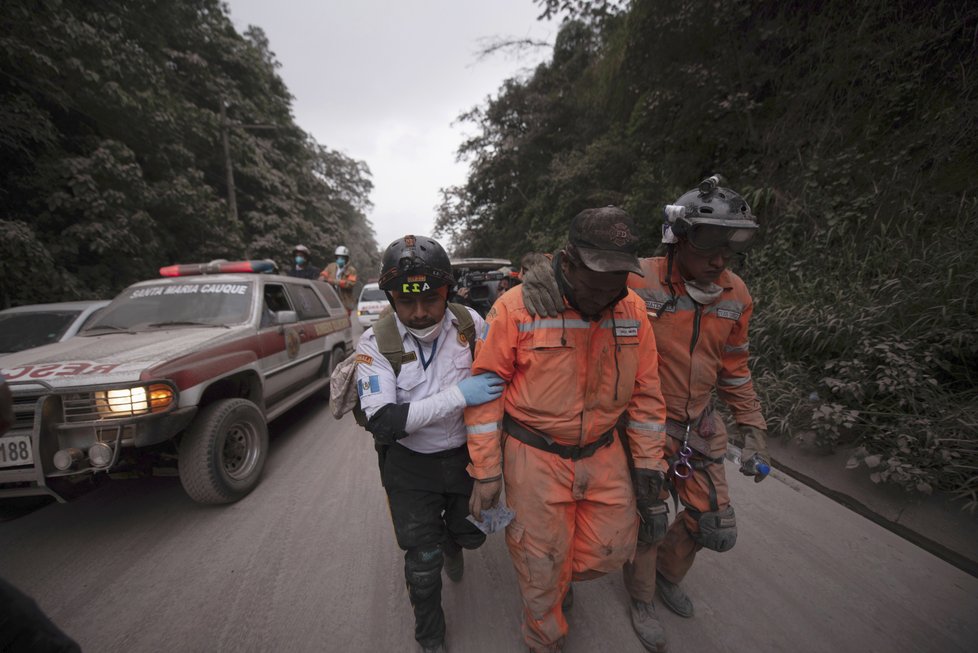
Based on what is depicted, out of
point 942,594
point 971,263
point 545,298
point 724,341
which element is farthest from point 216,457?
point 971,263

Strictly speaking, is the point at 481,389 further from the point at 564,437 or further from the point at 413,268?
the point at 413,268

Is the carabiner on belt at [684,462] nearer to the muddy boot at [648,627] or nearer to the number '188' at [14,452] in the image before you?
the muddy boot at [648,627]

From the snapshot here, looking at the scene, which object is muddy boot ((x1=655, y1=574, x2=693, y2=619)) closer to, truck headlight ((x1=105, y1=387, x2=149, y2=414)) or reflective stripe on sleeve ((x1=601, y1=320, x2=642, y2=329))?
reflective stripe on sleeve ((x1=601, y1=320, x2=642, y2=329))

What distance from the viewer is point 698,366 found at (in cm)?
176

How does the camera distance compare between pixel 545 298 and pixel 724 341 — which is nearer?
pixel 545 298

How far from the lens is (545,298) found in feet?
4.79

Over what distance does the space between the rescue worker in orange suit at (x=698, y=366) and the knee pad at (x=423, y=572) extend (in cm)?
104

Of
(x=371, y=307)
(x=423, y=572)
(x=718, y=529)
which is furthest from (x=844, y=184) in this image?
(x=371, y=307)

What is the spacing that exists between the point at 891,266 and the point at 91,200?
469 inches

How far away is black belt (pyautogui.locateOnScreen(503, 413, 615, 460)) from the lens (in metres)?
1.55

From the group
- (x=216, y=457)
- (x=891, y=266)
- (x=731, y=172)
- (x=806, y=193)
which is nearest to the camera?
(x=216, y=457)

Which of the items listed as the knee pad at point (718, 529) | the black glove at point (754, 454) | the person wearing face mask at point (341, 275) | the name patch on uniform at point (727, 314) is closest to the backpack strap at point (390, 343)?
the name patch on uniform at point (727, 314)

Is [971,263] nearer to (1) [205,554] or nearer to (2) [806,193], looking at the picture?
(2) [806,193]

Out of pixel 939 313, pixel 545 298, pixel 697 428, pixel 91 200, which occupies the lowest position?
pixel 697 428
